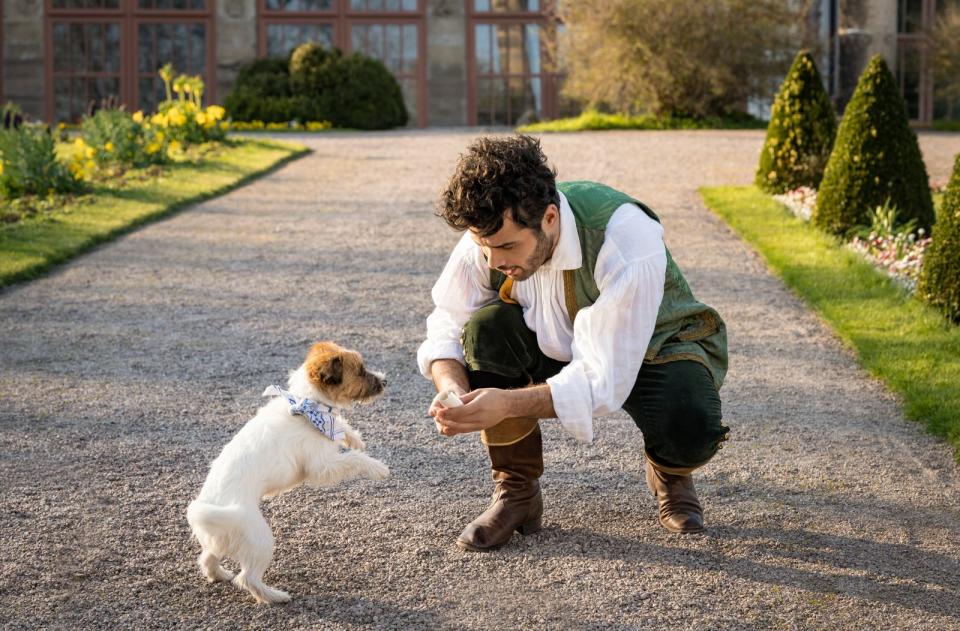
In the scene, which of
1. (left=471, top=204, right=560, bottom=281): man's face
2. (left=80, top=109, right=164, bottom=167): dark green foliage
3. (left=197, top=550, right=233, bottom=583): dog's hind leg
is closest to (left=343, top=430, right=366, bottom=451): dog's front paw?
(left=197, top=550, right=233, bottom=583): dog's hind leg

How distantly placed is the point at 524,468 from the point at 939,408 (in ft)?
6.92

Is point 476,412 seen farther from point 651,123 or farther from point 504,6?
point 504,6

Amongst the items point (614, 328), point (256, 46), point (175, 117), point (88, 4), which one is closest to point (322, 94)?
point (256, 46)

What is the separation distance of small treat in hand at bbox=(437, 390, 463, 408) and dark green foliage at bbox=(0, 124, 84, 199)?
872cm

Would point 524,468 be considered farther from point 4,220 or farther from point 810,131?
point 810,131

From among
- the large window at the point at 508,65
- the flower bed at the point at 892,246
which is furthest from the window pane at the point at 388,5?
the flower bed at the point at 892,246

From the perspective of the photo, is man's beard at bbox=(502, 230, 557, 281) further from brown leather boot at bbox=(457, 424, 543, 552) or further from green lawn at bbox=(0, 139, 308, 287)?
green lawn at bbox=(0, 139, 308, 287)

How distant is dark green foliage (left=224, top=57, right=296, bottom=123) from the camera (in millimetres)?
20906

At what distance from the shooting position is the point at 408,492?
4090 millimetres

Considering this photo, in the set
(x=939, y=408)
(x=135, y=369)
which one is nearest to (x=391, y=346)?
(x=135, y=369)

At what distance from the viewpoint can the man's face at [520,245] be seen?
312 cm

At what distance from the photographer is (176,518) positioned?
12.6 ft

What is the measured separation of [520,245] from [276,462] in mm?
906

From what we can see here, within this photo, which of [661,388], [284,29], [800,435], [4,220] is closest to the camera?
[661,388]
